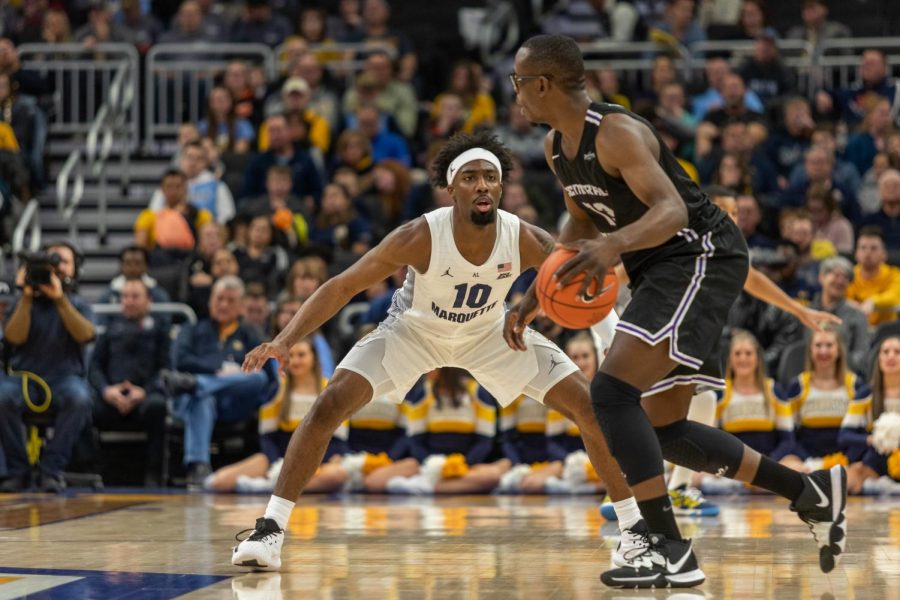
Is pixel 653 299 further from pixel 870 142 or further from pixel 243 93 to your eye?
pixel 243 93

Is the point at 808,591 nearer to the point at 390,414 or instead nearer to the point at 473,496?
the point at 473,496

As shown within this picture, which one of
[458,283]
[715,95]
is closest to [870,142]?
[715,95]

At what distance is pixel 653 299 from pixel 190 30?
36.0 feet

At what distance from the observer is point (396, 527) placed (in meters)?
7.32

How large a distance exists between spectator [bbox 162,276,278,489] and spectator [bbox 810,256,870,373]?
4046 millimetres

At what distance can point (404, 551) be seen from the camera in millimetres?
6203

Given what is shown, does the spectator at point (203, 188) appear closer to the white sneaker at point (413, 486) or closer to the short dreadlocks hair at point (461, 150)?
the white sneaker at point (413, 486)

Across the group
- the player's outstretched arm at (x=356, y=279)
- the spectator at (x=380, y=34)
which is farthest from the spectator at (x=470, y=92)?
the player's outstretched arm at (x=356, y=279)

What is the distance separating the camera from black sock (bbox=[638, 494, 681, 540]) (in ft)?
16.2

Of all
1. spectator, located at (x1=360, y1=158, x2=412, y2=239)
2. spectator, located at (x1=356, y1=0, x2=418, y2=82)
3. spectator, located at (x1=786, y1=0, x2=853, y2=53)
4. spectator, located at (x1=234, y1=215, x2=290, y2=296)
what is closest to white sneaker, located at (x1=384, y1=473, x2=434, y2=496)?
spectator, located at (x1=234, y1=215, x2=290, y2=296)

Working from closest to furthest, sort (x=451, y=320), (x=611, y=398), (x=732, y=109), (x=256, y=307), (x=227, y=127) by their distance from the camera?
(x=611, y=398), (x=451, y=320), (x=256, y=307), (x=732, y=109), (x=227, y=127)

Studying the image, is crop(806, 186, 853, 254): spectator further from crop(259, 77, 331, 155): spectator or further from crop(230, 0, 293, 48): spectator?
crop(230, 0, 293, 48): spectator

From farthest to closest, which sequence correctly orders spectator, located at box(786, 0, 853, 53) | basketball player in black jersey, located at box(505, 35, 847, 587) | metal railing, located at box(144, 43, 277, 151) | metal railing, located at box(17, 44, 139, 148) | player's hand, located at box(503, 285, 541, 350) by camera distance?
1. metal railing, located at box(144, 43, 277, 151)
2. metal railing, located at box(17, 44, 139, 148)
3. spectator, located at box(786, 0, 853, 53)
4. player's hand, located at box(503, 285, 541, 350)
5. basketball player in black jersey, located at box(505, 35, 847, 587)

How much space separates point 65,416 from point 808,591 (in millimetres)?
6338
